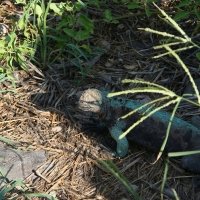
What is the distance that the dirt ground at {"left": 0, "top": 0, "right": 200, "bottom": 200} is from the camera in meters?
3.94

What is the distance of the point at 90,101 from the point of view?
13.6 ft

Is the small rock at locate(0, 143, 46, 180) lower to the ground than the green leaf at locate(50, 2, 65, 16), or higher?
lower

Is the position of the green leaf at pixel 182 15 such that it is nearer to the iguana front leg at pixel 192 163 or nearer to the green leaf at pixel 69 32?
the green leaf at pixel 69 32

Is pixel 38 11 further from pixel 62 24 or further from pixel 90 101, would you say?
pixel 90 101

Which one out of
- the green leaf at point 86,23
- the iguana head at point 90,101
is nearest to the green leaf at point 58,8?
the green leaf at point 86,23

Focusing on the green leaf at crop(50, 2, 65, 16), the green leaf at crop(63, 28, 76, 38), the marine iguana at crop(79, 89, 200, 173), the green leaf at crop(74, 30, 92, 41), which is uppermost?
the green leaf at crop(50, 2, 65, 16)

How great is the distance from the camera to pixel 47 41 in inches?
205

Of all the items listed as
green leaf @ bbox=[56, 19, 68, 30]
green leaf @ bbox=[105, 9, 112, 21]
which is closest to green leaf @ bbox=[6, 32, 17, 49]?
green leaf @ bbox=[56, 19, 68, 30]

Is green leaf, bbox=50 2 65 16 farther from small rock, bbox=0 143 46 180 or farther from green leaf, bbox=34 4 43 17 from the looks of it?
small rock, bbox=0 143 46 180

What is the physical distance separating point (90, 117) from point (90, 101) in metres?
0.56

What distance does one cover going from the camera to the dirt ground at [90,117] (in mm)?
3936

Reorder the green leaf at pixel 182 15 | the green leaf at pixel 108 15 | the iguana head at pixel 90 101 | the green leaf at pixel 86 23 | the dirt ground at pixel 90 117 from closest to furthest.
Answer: the dirt ground at pixel 90 117
the iguana head at pixel 90 101
the green leaf at pixel 182 15
the green leaf at pixel 86 23
the green leaf at pixel 108 15

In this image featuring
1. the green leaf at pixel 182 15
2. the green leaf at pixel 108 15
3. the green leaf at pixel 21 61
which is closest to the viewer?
the green leaf at pixel 182 15

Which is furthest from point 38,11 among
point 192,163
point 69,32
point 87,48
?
point 192,163
